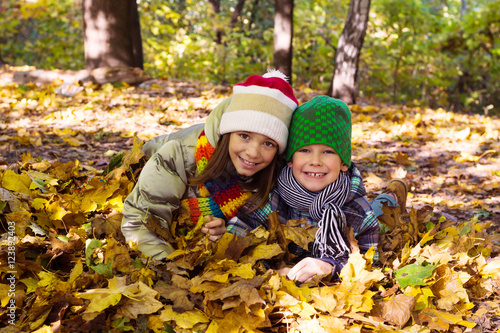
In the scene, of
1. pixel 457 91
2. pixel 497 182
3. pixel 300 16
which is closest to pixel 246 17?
pixel 300 16

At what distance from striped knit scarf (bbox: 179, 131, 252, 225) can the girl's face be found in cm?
15

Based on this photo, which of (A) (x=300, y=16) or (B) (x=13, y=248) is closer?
(B) (x=13, y=248)

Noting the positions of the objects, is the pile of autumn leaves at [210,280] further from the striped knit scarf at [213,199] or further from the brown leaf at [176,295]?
the striped knit scarf at [213,199]

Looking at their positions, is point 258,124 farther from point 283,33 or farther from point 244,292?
point 283,33

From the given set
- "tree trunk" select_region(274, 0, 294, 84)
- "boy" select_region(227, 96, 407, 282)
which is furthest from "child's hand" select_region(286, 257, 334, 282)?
"tree trunk" select_region(274, 0, 294, 84)

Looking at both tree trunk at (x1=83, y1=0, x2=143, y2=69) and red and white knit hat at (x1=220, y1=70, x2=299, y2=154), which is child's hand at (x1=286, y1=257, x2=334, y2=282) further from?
tree trunk at (x1=83, y1=0, x2=143, y2=69)

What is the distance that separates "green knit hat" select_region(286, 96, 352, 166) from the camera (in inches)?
78.7

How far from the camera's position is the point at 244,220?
240 cm

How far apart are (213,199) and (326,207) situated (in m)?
0.63

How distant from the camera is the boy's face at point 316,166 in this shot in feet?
6.70

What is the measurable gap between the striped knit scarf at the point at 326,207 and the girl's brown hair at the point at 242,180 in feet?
0.31

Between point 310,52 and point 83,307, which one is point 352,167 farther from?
point 310,52

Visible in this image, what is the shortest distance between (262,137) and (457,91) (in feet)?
30.1

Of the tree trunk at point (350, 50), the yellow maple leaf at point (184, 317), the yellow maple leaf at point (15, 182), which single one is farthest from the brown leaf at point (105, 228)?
the tree trunk at point (350, 50)
